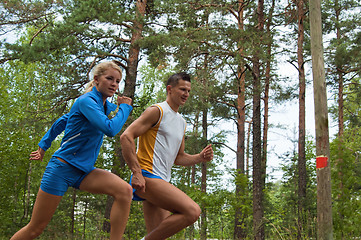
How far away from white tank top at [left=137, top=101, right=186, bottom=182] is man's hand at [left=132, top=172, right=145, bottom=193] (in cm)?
19

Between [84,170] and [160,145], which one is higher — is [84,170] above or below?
below

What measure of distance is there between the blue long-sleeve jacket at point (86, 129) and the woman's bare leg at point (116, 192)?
148mm

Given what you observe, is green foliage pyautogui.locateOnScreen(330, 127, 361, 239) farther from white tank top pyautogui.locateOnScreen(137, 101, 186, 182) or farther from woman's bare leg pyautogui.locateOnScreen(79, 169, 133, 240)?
woman's bare leg pyautogui.locateOnScreen(79, 169, 133, 240)

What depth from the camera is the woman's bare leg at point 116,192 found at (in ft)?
10.4

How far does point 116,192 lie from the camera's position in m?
3.15

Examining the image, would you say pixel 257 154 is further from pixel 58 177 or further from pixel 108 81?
pixel 58 177

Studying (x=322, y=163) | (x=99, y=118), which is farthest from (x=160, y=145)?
(x=322, y=163)

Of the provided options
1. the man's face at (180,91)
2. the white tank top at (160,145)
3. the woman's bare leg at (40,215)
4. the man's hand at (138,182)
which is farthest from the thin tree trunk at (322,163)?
the woman's bare leg at (40,215)

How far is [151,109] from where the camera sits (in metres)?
3.50

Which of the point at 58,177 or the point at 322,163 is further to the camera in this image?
the point at 322,163

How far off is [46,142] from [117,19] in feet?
27.3

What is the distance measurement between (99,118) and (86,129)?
25 centimetres

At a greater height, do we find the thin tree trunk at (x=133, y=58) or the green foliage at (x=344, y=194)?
the thin tree trunk at (x=133, y=58)

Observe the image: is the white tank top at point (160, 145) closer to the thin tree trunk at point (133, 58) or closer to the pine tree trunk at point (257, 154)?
the pine tree trunk at point (257, 154)
